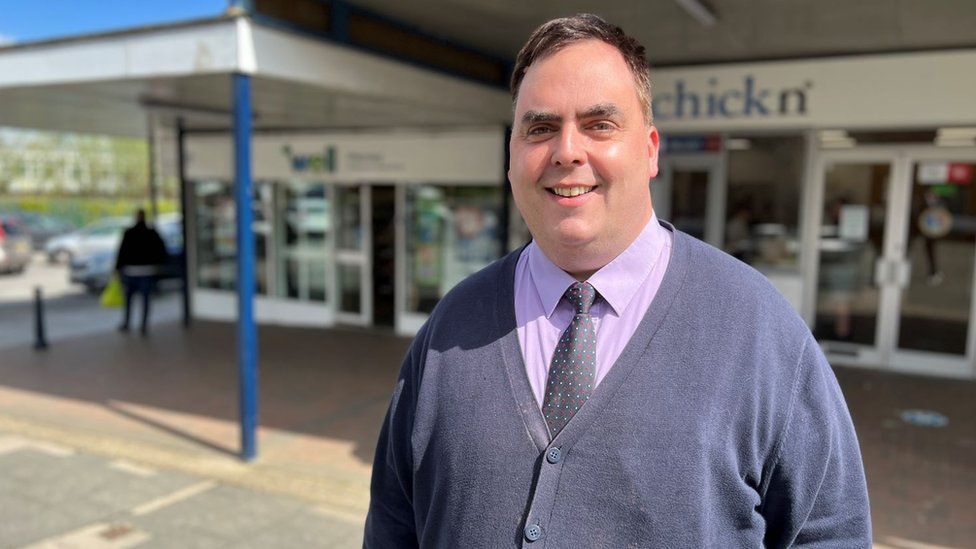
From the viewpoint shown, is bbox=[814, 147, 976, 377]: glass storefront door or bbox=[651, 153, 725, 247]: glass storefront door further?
bbox=[651, 153, 725, 247]: glass storefront door

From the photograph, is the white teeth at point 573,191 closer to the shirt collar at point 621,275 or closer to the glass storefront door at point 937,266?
the shirt collar at point 621,275

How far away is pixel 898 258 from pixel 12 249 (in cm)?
1938

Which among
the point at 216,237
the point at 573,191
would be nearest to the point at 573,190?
the point at 573,191

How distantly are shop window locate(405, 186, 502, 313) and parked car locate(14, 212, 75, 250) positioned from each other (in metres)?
19.5

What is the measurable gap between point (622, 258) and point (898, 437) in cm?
531

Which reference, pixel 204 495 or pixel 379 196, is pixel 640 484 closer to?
pixel 204 495

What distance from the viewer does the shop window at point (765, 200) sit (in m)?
7.83

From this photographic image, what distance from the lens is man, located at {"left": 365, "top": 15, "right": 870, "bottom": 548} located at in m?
1.33

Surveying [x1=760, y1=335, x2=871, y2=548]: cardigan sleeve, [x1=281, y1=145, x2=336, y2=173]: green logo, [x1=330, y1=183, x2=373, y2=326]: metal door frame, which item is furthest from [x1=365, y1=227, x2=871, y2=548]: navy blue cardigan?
[x1=281, y1=145, x2=336, y2=173]: green logo

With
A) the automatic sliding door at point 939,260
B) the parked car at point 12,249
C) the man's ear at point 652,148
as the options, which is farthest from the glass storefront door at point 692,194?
the parked car at point 12,249

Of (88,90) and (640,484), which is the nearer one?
(640,484)

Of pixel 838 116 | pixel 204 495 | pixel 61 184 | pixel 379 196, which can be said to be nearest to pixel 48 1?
pixel 204 495

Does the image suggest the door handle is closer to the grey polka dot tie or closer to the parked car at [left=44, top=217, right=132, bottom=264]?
the grey polka dot tie

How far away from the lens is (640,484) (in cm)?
131
